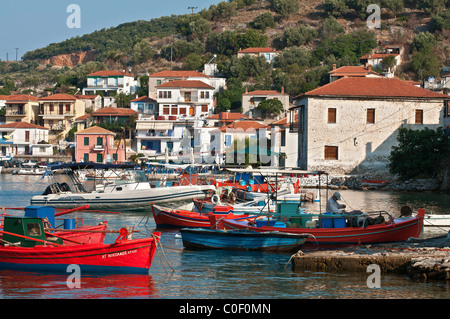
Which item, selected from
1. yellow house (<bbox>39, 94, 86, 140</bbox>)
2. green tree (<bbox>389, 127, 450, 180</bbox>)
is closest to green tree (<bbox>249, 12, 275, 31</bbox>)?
yellow house (<bbox>39, 94, 86, 140</bbox>)

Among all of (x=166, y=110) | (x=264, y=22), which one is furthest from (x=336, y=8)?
(x=166, y=110)

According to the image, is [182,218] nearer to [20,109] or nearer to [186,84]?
[186,84]

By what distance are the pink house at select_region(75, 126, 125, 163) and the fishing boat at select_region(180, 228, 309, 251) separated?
57.7m

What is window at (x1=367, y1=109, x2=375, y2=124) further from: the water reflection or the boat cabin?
the boat cabin

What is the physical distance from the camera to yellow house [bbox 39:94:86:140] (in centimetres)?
8900

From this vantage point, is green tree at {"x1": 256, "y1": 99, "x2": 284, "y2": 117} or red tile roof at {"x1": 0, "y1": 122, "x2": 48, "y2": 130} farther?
red tile roof at {"x1": 0, "y1": 122, "x2": 48, "y2": 130}

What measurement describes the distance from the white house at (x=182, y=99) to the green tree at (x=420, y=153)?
37.1 m

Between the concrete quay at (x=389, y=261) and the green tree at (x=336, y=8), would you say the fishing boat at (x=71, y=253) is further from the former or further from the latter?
the green tree at (x=336, y=8)

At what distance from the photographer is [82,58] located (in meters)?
180

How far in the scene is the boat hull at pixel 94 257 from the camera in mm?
17172

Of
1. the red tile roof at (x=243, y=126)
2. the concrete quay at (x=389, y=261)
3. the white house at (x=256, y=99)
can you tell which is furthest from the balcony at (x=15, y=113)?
the concrete quay at (x=389, y=261)

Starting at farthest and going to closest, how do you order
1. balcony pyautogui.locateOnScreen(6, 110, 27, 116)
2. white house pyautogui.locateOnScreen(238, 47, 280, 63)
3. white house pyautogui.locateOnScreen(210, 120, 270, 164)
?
1. white house pyautogui.locateOnScreen(238, 47, 280, 63)
2. balcony pyautogui.locateOnScreen(6, 110, 27, 116)
3. white house pyautogui.locateOnScreen(210, 120, 270, 164)

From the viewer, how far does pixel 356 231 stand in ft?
69.4

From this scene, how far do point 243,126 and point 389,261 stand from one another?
56.1 meters
